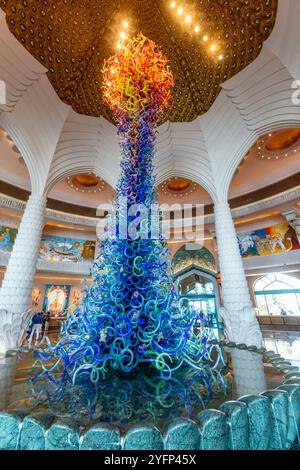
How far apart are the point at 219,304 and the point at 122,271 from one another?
1201cm

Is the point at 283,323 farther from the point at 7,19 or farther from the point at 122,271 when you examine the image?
the point at 7,19

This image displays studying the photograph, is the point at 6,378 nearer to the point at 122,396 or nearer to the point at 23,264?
the point at 122,396

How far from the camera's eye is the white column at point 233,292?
5.84 metres

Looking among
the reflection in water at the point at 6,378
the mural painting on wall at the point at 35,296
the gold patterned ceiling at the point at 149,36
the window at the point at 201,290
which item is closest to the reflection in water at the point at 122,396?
the reflection in water at the point at 6,378

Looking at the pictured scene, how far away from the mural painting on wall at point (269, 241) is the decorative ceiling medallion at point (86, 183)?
991 centimetres

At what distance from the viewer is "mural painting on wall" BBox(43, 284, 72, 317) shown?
12539 mm

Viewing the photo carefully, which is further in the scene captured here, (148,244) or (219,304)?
(219,304)

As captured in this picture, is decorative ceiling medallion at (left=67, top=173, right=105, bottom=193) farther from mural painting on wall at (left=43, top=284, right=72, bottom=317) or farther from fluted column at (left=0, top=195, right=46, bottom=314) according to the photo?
mural painting on wall at (left=43, top=284, right=72, bottom=317)

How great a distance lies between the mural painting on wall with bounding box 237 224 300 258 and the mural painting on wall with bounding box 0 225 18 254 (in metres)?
14.2

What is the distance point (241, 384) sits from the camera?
1919 mm

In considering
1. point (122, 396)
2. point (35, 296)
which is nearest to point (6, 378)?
point (122, 396)

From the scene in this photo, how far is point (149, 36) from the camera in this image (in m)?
7.39

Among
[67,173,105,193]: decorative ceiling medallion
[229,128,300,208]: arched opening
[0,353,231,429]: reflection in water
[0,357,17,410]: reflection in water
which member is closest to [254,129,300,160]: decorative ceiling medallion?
[229,128,300,208]: arched opening
